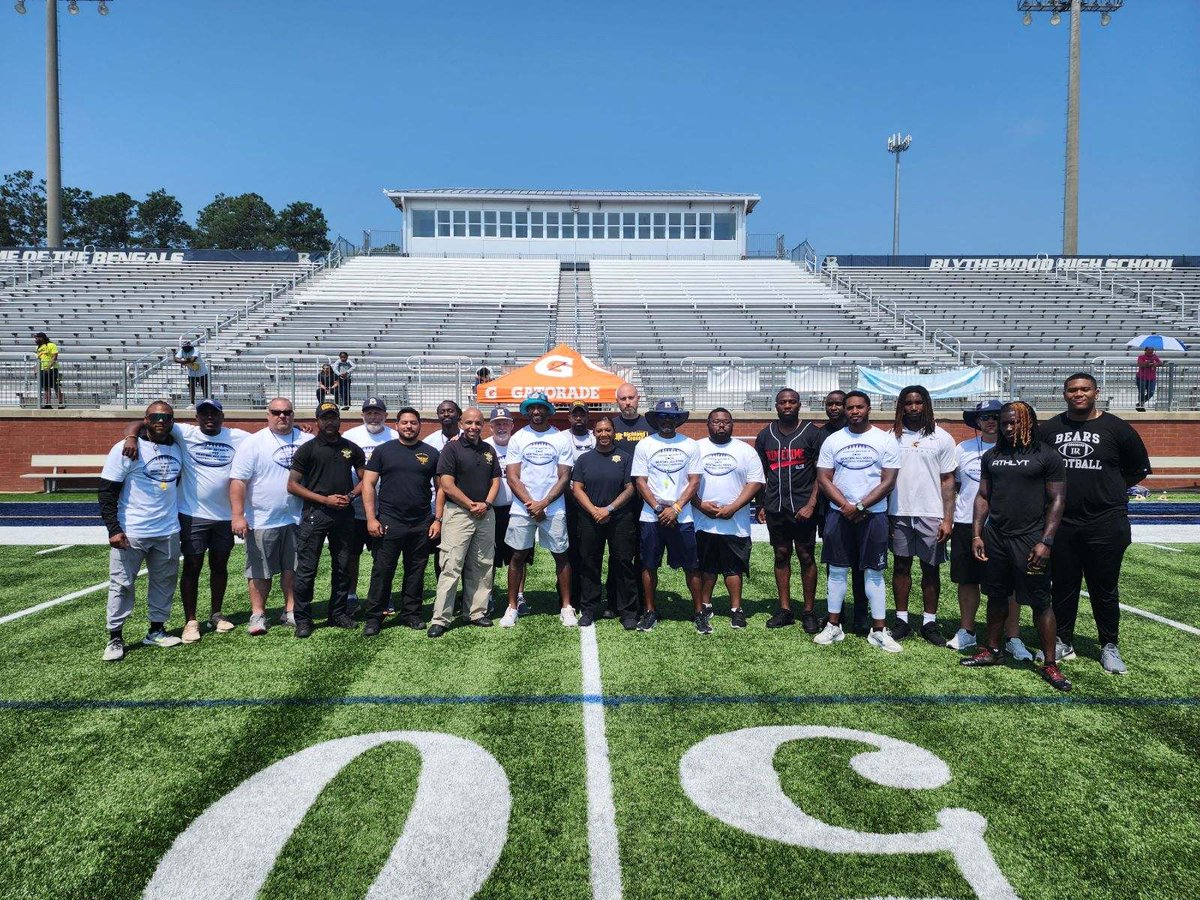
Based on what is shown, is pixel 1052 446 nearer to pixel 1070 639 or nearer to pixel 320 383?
pixel 1070 639

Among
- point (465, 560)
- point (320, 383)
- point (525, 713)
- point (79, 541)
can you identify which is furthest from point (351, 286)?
point (525, 713)

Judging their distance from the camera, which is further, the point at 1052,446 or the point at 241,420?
the point at 241,420

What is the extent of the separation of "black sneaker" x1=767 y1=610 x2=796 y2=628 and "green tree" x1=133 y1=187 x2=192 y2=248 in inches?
3544

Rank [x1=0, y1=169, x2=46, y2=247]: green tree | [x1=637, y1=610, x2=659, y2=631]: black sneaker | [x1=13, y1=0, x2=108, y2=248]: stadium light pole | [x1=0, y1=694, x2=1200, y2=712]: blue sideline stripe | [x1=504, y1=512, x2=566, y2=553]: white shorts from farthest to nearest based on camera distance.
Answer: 1. [x1=0, y1=169, x2=46, y2=247]: green tree
2. [x1=13, y1=0, x2=108, y2=248]: stadium light pole
3. [x1=504, y1=512, x2=566, y2=553]: white shorts
4. [x1=637, y1=610, x2=659, y2=631]: black sneaker
5. [x1=0, y1=694, x2=1200, y2=712]: blue sideline stripe

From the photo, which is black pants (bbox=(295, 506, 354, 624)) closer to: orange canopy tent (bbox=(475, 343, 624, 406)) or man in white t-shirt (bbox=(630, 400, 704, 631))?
man in white t-shirt (bbox=(630, 400, 704, 631))

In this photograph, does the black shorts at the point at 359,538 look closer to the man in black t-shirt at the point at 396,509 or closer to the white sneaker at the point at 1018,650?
the man in black t-shirt at the point at 396,509

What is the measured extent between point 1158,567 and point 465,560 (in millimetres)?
7801

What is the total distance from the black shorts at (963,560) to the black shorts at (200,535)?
5.72 m

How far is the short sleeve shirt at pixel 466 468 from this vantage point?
244 inches

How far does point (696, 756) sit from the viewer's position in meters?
3.91

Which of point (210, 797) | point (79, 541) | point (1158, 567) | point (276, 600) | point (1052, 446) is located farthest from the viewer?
point (79, 541)

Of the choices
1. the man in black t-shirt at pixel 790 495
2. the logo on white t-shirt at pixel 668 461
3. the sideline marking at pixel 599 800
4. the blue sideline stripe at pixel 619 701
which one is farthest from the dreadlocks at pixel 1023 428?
the sideline marking at pixel 599 800

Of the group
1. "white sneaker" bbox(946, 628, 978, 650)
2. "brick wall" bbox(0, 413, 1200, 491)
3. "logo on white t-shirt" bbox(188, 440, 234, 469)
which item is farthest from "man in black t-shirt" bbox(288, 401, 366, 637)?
"brick wall" bbox(0, 413, 1200, 491)

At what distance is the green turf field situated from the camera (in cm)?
298
